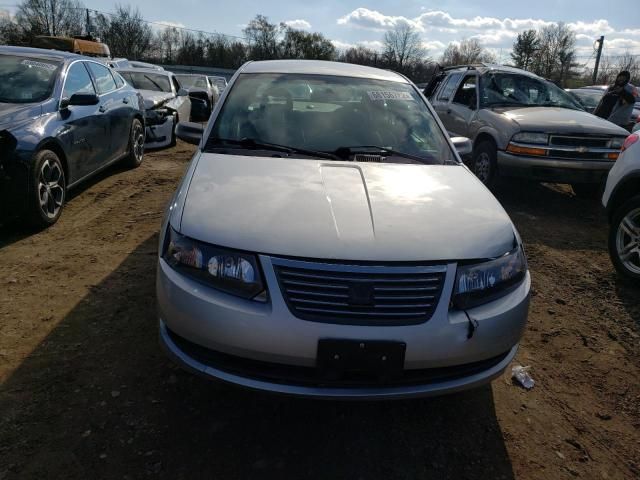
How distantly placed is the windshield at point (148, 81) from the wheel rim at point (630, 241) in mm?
9117

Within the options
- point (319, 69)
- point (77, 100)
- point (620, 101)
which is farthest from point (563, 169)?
point (77, 100)

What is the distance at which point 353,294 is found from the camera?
194cm

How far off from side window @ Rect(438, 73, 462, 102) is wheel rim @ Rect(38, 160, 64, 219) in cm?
625

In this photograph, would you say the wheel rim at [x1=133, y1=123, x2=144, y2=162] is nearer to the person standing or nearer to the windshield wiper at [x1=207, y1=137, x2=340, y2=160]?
the windshield wiper at [x1=207, y1=137, x2=340, y2=160]

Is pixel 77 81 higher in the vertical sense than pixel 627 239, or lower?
higher

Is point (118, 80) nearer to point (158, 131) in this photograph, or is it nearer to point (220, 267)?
point (158, 131)

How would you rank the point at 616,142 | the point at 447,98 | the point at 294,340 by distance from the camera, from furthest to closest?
1. the point at 447,98
2. the point at 616,142
3. the point at 294,340

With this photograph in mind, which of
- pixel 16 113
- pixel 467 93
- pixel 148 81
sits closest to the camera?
pixel 16 113

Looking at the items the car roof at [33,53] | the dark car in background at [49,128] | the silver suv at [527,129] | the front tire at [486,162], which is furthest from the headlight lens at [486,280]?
the car roof at [33,53]

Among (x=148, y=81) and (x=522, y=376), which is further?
(x=148, y=81)

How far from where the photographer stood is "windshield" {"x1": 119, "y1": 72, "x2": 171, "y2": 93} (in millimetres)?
10448

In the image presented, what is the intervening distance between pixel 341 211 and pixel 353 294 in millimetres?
491

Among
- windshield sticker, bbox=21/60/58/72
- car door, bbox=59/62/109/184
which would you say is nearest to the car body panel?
car door, bbox=59/62/109/184

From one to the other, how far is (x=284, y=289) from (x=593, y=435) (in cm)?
178
